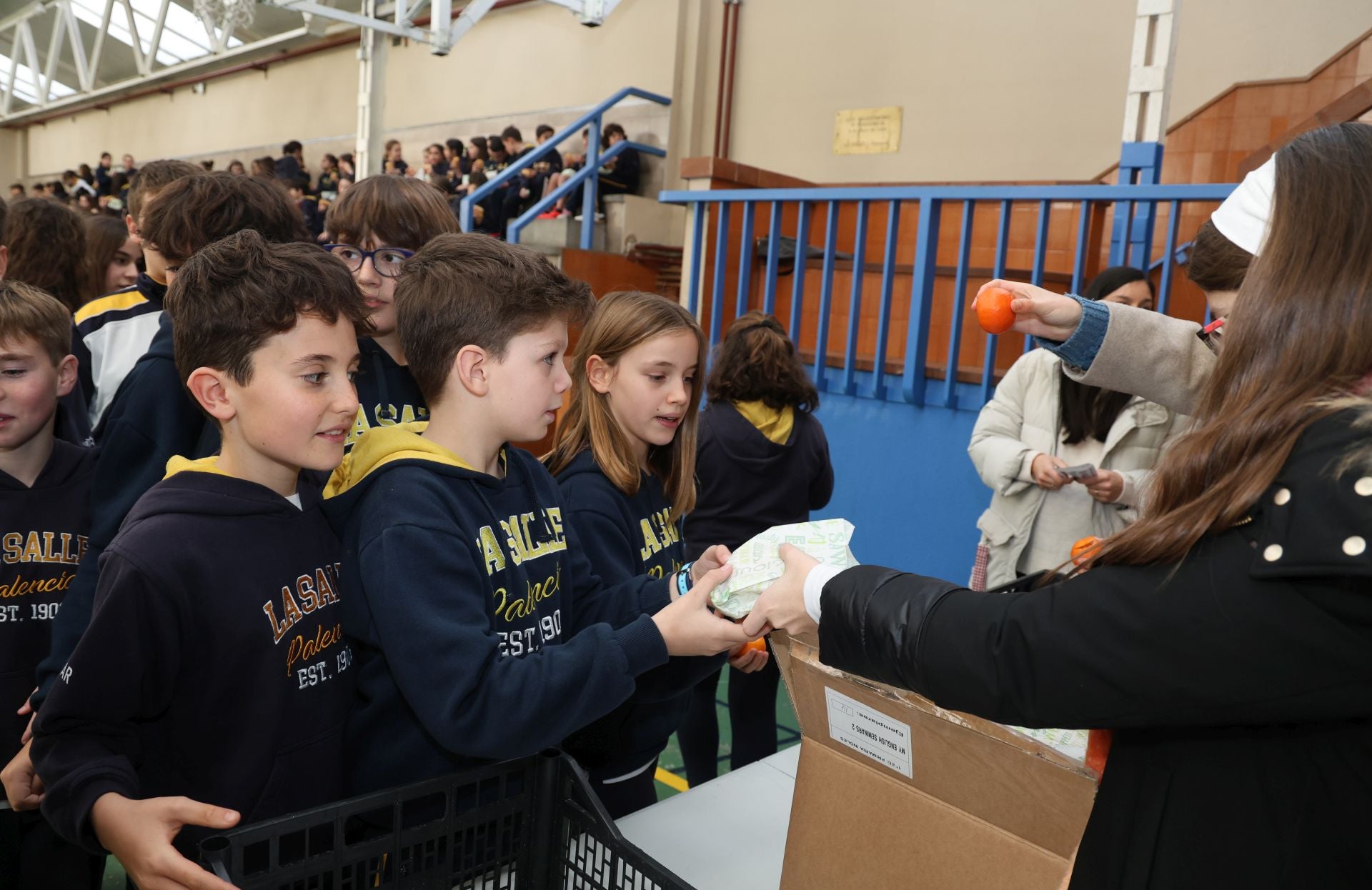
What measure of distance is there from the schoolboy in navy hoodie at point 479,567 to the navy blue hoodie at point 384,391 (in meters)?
0.36

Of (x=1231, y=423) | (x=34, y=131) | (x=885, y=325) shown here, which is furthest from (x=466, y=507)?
(x=34, y=131)

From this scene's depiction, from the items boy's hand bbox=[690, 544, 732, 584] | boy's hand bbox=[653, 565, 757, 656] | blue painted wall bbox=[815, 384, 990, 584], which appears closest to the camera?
boy's hand bbox=[653, 565, 757, 656]

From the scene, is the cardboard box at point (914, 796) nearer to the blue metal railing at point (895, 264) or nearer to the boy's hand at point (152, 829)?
the boy's hand at point (152, 829)

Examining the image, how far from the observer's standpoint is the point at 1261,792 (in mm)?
874

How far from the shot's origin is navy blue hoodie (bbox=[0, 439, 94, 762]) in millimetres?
1676

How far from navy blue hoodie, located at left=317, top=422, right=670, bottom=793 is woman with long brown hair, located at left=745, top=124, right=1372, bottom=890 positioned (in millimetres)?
416

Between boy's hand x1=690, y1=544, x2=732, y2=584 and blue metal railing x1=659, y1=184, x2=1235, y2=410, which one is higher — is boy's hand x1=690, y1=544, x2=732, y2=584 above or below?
below

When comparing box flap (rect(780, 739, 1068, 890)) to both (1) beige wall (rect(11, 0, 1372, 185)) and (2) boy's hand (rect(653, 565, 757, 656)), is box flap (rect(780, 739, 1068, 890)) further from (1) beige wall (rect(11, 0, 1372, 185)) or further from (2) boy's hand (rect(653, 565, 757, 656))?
(1) beige wall (rect(11, 0, 1372, 185))

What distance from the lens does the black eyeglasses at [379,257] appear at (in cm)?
192

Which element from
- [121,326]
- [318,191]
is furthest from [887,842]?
[318,191]

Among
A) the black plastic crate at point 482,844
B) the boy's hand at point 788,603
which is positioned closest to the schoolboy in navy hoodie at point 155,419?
the black plastic crate at point 482,844

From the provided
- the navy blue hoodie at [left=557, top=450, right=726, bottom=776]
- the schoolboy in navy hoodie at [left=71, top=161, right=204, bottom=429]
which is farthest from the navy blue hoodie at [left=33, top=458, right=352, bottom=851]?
the schoolboy in navy hoodie at [left=71, top=161, right=204, bottom=429]

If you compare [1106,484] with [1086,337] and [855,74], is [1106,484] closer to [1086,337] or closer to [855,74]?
[1086,337]

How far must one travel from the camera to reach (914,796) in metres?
1.04
